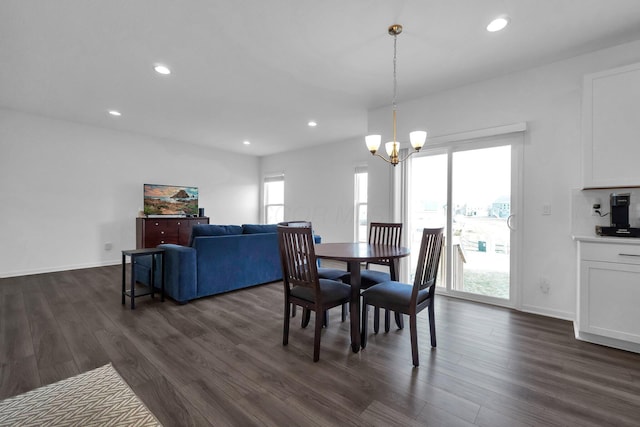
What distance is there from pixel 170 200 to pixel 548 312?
6.67 meters

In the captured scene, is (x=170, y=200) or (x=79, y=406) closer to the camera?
(x=79, y=406)

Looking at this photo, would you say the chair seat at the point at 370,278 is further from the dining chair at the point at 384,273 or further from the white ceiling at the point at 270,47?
the white ceiling at the point at 270,47

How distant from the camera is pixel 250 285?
13.0 ft

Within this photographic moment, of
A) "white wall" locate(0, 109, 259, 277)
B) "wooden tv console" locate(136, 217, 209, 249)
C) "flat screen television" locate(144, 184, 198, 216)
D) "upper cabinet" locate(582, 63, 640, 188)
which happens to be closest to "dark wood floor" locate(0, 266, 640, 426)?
"upper cabinet" locate(582, 63, 640, 188)

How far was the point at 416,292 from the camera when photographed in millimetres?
1979

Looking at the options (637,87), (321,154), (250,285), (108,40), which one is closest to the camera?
(637,87)

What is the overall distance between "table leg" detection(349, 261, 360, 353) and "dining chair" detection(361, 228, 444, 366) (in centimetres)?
7

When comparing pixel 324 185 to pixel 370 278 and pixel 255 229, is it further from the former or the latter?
pixel 370 278

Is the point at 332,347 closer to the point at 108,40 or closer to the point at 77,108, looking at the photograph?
the point at 108,40

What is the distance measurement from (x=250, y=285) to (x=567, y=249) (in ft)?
12.2

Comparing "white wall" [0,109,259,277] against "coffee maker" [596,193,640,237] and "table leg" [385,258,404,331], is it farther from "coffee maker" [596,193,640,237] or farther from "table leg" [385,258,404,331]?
"coffee maker" [596,193,640,237]

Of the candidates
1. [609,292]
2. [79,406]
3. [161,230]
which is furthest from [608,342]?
[161,230]

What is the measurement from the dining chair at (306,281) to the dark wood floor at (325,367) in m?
0.35

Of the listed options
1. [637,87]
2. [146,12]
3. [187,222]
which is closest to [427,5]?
[637,87]
